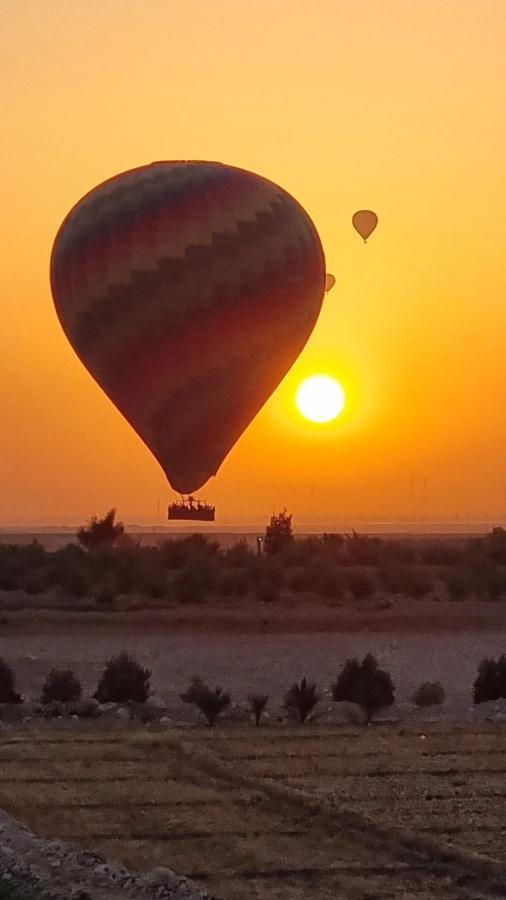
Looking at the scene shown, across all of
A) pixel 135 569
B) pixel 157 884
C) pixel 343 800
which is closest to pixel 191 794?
pixel 343 800

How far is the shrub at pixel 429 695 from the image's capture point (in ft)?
94.0

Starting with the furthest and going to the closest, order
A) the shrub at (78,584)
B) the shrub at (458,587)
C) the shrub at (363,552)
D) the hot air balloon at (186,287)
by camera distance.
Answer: the shrub at (363,552)
the shrub at (458,587)
the shrub at (78,584)
the hot air balloon at (186,287)

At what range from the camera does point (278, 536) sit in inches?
2611

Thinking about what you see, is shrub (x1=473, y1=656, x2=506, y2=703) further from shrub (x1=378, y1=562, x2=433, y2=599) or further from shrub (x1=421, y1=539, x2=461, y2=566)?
shrub (x1=421, y1=539, x2=461, y2=566)

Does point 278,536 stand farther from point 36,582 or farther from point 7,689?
point 7,689

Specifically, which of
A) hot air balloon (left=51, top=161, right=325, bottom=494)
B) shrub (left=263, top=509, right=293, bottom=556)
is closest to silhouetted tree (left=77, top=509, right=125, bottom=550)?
shrub (left=263, top=509, right=293, bottom=556)

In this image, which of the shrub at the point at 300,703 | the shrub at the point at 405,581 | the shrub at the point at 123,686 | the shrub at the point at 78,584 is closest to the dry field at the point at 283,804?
the shrub at the point at 300,703

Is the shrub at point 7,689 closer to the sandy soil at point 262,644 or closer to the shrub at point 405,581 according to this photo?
the sandy soil at point 262,644

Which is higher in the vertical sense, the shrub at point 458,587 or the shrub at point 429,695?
the shrub at point 458,587

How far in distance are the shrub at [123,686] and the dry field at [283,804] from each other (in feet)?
13.8

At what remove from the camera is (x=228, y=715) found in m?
26.6

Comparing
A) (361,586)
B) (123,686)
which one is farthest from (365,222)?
(123,686)

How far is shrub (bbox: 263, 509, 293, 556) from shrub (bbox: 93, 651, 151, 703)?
30667mm

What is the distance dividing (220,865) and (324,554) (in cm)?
4392
